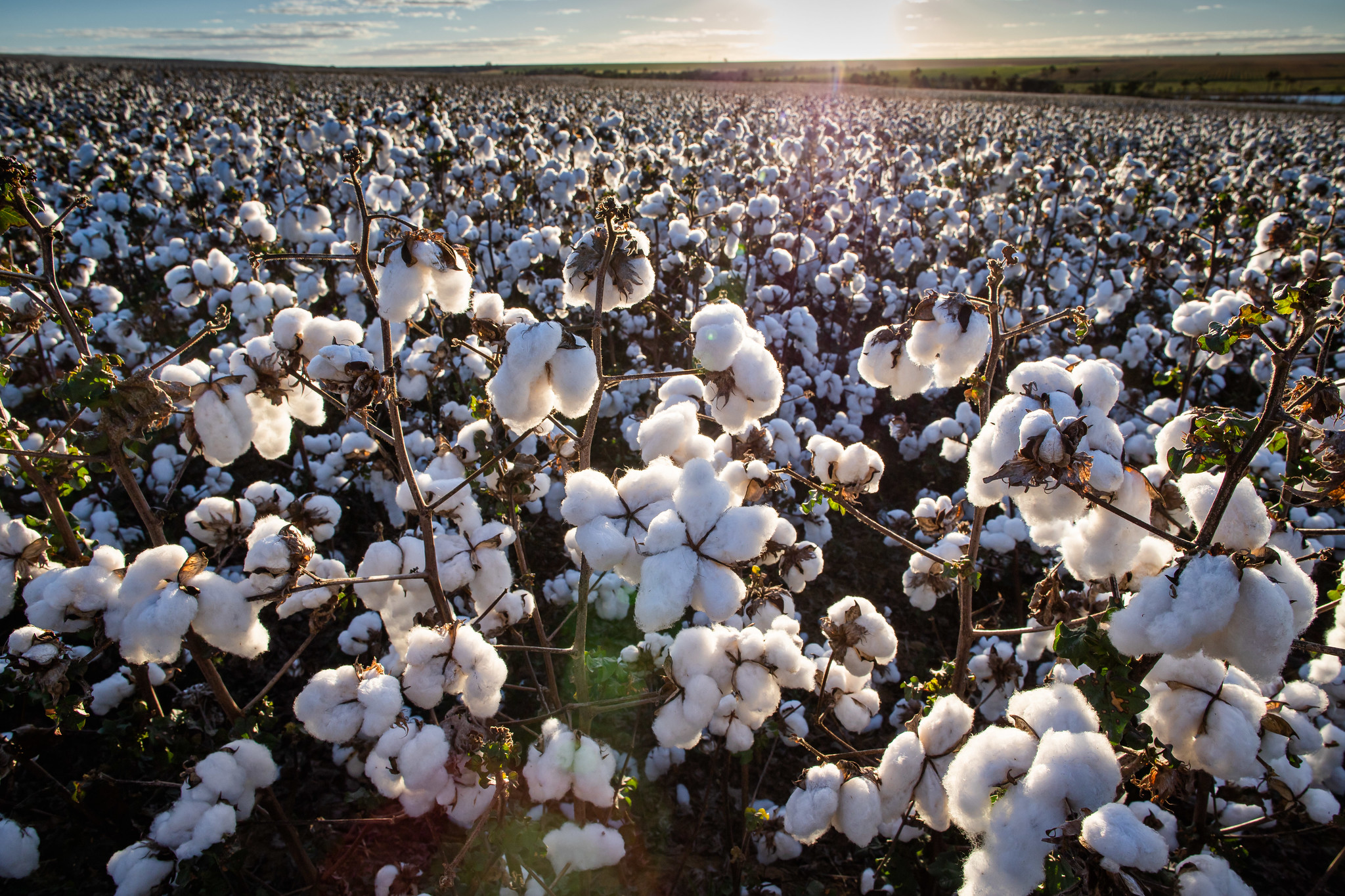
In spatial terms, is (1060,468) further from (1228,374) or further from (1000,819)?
(1228,374)

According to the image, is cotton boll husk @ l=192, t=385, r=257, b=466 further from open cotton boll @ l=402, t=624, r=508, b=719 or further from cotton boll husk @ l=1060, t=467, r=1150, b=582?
cotton boll husk @ l=1060, t=467, r=1150, b=582

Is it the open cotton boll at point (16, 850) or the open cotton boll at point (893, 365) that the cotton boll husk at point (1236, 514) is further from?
the open cotton boll at point (16, 850)

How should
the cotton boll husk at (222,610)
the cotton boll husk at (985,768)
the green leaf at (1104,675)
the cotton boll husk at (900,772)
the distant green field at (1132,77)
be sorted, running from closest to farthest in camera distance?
the cotton boll husk at (985,768) → the green leaf at (1104,675) → the cotton boll husk at (222,610) → the cotton boll husk at (900,772) → the distant green field at (1132,77)

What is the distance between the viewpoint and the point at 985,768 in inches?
60.8

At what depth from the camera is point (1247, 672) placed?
147 cm

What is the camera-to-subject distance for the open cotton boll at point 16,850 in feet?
8.04

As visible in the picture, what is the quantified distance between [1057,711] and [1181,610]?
0.40 meters

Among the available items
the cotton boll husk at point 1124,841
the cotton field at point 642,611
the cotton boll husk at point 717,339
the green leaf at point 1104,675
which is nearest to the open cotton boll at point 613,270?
the cotton field at point 642,611

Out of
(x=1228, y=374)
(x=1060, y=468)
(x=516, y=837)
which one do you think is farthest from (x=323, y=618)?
(x=1228, y=374)

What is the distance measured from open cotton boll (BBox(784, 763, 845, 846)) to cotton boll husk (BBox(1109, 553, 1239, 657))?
977mm

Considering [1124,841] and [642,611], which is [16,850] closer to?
[642,611]

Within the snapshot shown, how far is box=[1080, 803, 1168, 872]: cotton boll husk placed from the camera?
123 centimetres

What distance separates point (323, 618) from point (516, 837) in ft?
3.12

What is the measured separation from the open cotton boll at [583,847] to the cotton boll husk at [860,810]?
776 mm
